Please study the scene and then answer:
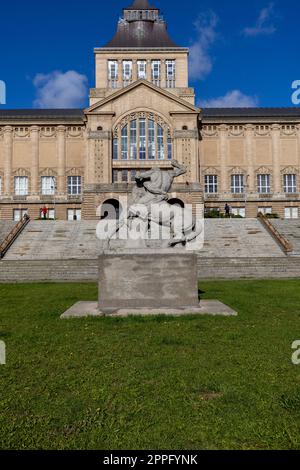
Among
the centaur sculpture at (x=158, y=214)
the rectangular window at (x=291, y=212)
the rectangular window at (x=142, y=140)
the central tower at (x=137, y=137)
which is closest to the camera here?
the centaur sculpture at (x=158, y=214)

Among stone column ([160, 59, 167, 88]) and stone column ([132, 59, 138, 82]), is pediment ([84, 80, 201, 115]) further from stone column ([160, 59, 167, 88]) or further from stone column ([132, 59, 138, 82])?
stone column ([160, 59, 167, 88])

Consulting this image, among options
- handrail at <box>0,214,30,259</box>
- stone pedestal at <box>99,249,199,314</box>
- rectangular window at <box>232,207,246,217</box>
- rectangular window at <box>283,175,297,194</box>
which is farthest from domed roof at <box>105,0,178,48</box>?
stone pedestal at <box>99,249,199,314</box>

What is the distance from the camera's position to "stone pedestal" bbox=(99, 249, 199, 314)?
10945 millimetres

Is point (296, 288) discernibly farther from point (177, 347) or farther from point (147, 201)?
point (177, 347)

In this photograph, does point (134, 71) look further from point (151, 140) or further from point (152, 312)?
point (152, 312)

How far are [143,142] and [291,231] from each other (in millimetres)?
25645

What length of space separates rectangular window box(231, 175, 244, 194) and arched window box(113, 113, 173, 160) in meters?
11.1

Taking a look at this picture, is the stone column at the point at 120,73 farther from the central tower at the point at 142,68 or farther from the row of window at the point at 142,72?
the row of window at the point at 142,72

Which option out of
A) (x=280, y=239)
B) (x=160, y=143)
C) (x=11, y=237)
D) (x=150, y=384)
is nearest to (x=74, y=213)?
(x=160, y=143)

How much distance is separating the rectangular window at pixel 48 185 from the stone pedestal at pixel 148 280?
160ft

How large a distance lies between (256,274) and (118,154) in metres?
34.4

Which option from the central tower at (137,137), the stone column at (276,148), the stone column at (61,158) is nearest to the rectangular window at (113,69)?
the central tower at (137,137)

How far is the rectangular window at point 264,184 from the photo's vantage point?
58.7 metres

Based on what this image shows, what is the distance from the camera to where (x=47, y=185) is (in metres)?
58.0
